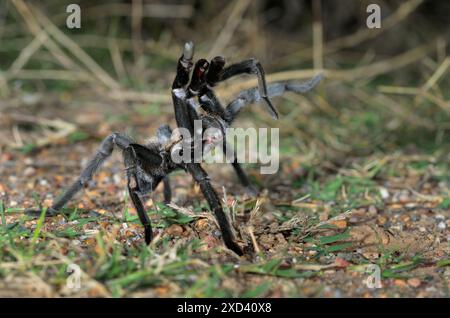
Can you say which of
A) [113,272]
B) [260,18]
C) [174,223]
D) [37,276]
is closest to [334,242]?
[174,223]

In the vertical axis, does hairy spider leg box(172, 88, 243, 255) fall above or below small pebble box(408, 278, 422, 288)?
above

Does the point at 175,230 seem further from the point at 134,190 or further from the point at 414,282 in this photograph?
the point at 414,282

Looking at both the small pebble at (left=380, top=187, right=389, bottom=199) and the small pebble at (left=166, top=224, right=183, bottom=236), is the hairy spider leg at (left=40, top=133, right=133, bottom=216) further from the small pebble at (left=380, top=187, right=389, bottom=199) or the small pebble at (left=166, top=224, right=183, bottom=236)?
the small pebble at (left=380, top=187, right=389, bottom=199)

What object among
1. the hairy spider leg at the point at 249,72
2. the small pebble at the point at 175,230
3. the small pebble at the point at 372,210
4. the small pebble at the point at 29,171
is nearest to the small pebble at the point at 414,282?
the small pebble at the point at 372,210

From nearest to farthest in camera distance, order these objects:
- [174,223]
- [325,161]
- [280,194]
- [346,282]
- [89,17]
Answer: [346,282] < [174,223] < [280,194] < [325,161] < [89,17]

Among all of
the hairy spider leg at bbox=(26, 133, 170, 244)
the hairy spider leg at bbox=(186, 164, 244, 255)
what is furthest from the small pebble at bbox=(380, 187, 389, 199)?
the hairy spider leg at bbox=(26, 133, 170, 244)

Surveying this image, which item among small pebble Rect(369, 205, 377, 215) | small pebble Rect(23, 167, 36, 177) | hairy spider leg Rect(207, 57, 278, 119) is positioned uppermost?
hairy spider leg Rect(207, 57, 278, 119)

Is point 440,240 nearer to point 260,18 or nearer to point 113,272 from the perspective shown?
point 113,272

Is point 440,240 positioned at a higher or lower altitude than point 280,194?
lower

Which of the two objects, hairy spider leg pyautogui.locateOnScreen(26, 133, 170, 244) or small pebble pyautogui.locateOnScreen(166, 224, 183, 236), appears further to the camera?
small pebble pyautogui.locateOnScreen(166, 224, 183, 236)
